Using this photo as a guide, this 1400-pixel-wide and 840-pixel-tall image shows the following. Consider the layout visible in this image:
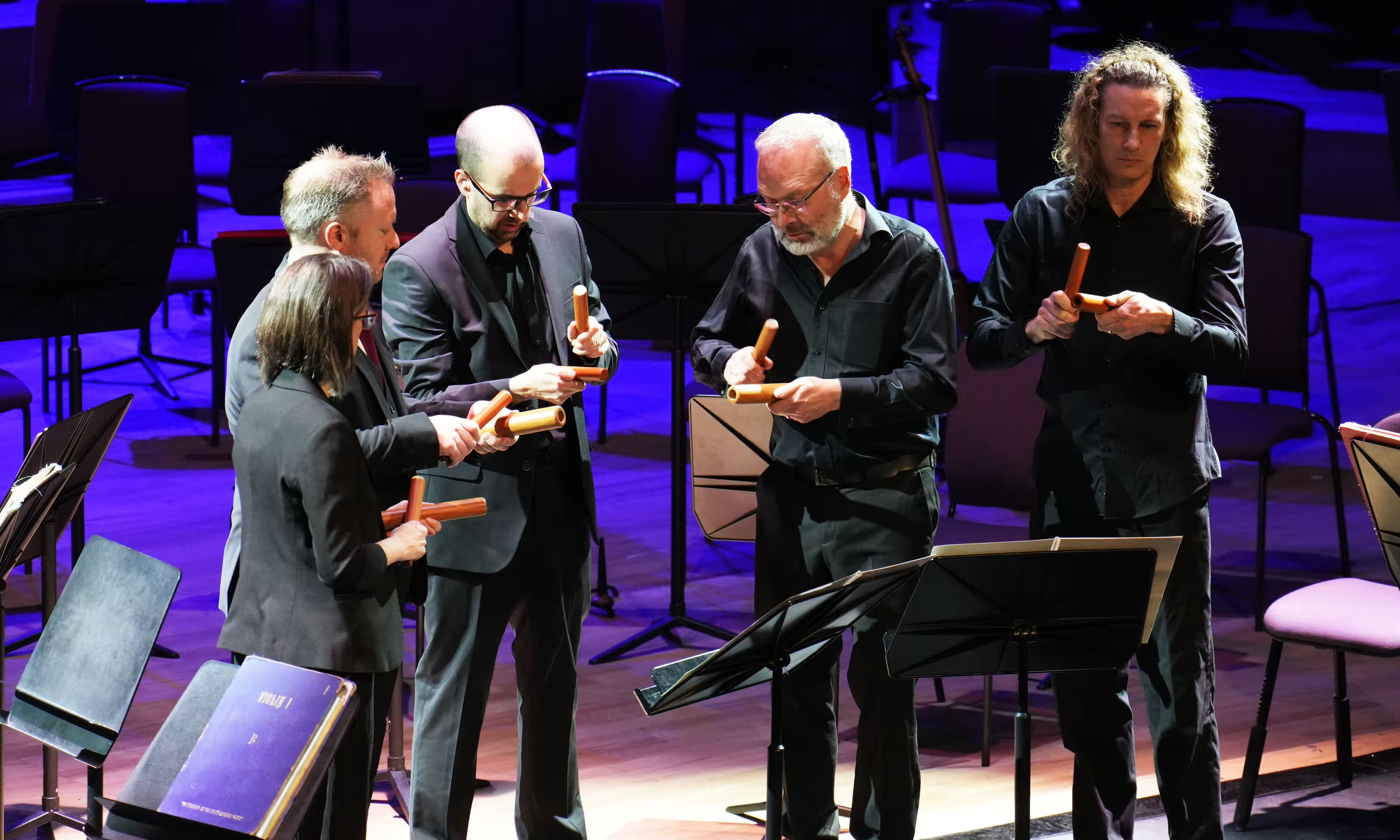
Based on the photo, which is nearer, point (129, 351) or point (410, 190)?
point (410, 190)

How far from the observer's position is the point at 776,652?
271 cm

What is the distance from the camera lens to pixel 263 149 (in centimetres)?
679

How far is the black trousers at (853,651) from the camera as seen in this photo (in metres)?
3.19

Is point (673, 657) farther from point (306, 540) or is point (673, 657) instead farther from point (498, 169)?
point (306, 540)

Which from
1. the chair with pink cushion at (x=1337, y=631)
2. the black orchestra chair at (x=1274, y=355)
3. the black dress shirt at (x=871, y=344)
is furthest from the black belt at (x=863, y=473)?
the black orchestra chair at (x=1274, y=355)

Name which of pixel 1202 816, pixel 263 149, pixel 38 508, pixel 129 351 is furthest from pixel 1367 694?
pixel 129 351

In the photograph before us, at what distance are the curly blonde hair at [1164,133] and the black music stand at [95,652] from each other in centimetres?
188

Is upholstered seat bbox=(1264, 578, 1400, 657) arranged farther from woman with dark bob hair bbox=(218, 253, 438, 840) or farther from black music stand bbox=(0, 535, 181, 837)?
black music stand bbox=(0, 535, 181, 837)

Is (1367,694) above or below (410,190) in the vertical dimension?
A: below

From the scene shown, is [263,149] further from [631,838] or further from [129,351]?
[631,838]

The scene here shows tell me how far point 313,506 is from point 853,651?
3.67 ft

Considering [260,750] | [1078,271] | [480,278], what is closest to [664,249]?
[480,278]

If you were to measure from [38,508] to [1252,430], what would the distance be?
11.7ft

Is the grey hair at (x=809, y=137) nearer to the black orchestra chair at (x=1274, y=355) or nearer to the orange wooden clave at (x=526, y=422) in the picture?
the orange wooden clave at (x=526, y=422)
